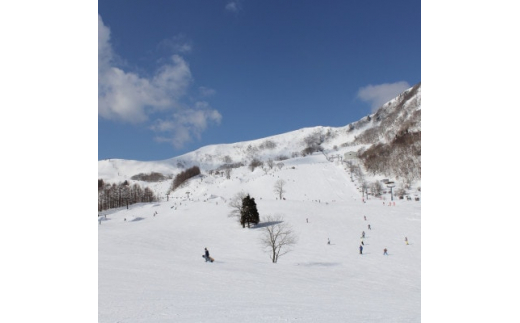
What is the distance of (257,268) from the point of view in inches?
767

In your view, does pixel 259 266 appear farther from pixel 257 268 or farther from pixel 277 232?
pixel 277 232

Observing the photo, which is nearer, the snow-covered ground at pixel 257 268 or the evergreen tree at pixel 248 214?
the snow-covered ground at pixel 257 268

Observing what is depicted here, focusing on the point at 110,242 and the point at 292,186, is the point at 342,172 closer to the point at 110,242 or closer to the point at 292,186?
Answer: the point at 292,186

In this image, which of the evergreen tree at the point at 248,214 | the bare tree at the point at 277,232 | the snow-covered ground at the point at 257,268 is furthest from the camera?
the evergreen tree at the point at 248,214

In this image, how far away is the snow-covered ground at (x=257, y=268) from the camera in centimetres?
906

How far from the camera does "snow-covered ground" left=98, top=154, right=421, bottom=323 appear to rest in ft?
29.7

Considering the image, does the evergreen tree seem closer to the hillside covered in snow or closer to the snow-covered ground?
the hillside covered in snow

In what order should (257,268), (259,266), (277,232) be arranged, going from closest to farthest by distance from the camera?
(257,268) < (259,266) < (277,232)

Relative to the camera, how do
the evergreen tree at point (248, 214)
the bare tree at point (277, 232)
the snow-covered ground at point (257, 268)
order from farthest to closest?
1. the evergreen tree at point (248, 214)
2. the bare tree at point (277, 232)
3. the snow-covered ground at point (257, 268)

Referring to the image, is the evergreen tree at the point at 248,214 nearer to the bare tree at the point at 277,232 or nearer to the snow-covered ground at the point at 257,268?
the snow-covered ground at the point at 257,268

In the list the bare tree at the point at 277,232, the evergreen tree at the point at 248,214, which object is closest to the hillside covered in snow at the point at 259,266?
the bare tree at the point at 277,232

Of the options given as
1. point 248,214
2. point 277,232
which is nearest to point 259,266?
point 277,232
